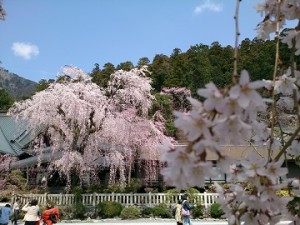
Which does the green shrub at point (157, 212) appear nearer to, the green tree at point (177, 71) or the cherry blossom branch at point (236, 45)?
the cherry blossom branch at point (236, 45)

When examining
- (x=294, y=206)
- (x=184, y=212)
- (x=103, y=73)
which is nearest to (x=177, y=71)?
(x=103, y=73)

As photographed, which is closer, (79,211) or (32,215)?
(32,215)

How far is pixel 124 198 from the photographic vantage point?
15148 millimetres

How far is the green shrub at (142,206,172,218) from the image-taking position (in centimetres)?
1422

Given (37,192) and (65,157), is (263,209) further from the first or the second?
(37,192)

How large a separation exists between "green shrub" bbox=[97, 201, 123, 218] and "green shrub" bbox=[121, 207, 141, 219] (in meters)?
0.29

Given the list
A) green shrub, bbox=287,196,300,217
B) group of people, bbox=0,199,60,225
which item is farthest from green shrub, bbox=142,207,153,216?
green shrub, bbox=287,196,300,217

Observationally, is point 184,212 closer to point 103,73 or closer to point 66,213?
Answer: point 66,213

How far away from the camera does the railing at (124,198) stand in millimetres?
14880

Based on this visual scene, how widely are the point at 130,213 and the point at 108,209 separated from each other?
85 cm

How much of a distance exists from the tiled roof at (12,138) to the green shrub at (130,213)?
990 centimetres

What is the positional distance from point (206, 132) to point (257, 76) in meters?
31.4

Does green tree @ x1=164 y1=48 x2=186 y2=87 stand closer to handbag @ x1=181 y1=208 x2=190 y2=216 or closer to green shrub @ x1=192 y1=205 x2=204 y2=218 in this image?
green shrub @ x1=192 y1=205 x2=204 y2=218

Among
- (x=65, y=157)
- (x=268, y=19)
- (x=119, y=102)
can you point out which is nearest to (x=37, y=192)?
(x=65, y=157)
